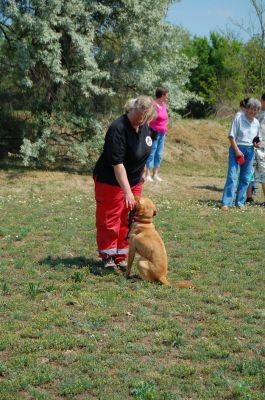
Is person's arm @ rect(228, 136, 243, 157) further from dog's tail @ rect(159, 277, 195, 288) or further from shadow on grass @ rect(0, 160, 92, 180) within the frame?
shadow on grass @ rect(0, 160, 92, 180)

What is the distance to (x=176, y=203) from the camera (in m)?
12.0

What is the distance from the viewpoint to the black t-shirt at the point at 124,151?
6.30 meters

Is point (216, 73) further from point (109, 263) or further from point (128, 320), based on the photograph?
point (128, 320)

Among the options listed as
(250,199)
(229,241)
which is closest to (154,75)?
(250,199)

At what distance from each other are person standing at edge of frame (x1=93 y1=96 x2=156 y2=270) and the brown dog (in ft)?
0.56

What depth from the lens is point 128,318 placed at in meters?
5.30

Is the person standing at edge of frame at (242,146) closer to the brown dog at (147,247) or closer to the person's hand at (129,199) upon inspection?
the brown dog at (147,247)

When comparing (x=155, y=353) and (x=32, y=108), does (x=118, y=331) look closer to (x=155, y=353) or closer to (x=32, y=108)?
(x=155, y=353)

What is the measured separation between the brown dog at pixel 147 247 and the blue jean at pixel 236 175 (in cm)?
495

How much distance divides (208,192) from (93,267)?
730 centimetres

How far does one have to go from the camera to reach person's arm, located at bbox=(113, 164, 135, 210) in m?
6.21

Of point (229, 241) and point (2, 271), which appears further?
point (229, 241)

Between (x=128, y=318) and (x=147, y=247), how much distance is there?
3.52ft

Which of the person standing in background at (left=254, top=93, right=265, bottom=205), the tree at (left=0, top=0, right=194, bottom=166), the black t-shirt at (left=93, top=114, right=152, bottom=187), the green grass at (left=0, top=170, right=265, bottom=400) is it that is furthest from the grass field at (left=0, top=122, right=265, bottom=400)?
the tree at (left=0, top=0, right=194, bottom=166)
